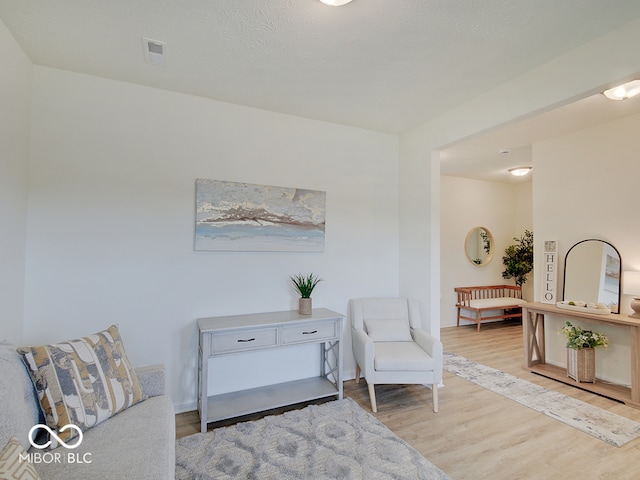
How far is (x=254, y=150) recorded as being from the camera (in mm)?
2934

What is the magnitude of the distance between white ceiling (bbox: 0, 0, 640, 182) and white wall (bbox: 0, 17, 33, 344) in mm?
172

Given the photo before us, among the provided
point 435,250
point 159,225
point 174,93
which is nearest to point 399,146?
point 435,250

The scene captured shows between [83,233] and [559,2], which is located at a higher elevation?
[559,2]

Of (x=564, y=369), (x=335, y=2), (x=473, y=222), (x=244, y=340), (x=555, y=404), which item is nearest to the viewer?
(x=335, y=2)

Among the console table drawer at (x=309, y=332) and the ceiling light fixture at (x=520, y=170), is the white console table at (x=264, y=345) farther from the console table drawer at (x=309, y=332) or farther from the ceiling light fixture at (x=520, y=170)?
the ceiling light fixture at (x=520, y=170)

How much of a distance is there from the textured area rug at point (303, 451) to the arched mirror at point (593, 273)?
2795 millimetres

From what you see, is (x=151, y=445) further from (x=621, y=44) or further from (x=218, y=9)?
(x=621, y=44)

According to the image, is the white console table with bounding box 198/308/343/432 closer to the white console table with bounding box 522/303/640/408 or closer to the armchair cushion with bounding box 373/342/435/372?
the armchair cushion with bounding box 373/342/435/372

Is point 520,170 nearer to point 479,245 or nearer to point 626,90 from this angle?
point 479,245

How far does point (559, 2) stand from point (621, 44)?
0.52 metres

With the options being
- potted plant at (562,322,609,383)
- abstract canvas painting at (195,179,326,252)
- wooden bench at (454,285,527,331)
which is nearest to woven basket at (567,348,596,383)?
potted plant at (562,322,609,383)

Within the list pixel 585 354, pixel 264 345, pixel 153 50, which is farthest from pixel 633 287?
pixel 153 50

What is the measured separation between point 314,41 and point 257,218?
1.48m

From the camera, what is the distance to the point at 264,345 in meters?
2.52
